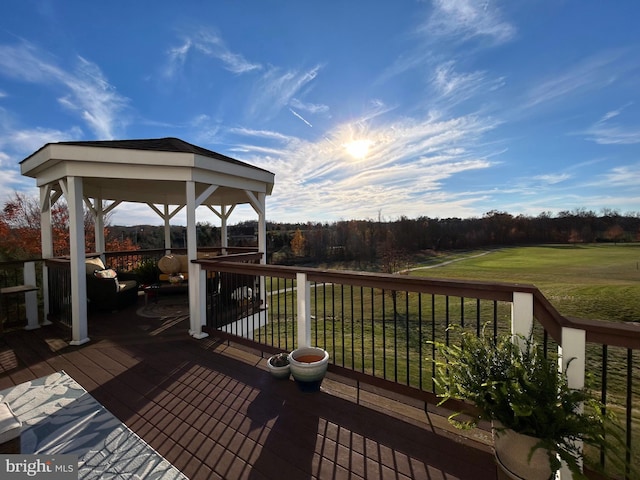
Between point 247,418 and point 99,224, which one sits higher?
point 99,224

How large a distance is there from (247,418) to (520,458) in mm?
1749

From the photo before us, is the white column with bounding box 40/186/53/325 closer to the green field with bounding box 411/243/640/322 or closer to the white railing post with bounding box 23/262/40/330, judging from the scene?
the white railing post with bounding box 23/262/40/330

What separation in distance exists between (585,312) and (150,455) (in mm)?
18576

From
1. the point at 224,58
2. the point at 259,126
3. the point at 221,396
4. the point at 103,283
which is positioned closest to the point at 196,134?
the point at 259,126

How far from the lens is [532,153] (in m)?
17.9

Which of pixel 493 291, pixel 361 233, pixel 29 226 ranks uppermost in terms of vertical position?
pixel 29 226

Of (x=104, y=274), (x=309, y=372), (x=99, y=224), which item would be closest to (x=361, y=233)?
(x=99, y=224)

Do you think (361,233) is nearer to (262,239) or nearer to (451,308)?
(451,308)

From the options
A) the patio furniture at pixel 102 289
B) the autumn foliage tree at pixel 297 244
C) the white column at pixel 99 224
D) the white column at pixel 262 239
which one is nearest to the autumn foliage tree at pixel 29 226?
the white column at pixel 99 224

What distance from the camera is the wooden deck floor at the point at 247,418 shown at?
1.67 meters

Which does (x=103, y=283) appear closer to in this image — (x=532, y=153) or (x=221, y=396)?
(x=221, y=396)

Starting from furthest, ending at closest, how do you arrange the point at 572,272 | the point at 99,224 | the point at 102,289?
1. the point at 572,272
2. the point at 99,224
3. the point at 102,289

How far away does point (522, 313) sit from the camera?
172cm

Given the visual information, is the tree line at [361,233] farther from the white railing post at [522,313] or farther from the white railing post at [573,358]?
the white railing post at [573,358]
